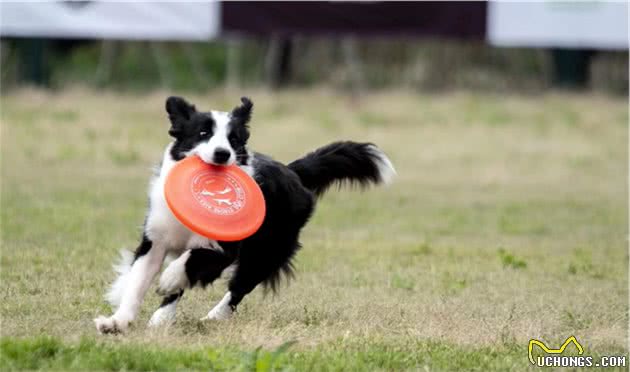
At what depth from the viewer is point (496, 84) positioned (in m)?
27.3

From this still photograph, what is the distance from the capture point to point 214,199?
7.63 m

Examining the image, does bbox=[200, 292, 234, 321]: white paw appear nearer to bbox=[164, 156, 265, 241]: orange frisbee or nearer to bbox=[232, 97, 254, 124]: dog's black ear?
bbox=[164, 156, 265, 241]: orange frisbee

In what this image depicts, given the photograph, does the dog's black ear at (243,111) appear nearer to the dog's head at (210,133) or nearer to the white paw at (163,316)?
the dog's head at (210,133)

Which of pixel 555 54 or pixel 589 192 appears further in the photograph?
pixel 555 54

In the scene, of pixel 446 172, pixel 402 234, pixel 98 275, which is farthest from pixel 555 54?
pixel 98 275

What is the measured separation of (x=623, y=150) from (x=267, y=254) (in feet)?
48.3

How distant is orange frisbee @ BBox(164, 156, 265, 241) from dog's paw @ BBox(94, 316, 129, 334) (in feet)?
2.39

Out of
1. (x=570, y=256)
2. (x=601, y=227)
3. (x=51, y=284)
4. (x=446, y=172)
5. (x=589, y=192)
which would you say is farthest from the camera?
(x=446, y=172)

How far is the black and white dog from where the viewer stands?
7.40 meters

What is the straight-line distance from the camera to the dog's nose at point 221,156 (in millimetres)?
7430

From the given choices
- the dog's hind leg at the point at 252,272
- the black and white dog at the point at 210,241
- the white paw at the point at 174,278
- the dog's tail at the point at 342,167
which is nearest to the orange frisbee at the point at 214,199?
the black and white dog at the point at 210,241

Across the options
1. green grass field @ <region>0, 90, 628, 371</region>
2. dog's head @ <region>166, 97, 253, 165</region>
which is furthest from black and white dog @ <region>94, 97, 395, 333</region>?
green grass field @ <region>0, 90, 628, 371</region>

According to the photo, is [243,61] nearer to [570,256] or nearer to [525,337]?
[570,256]

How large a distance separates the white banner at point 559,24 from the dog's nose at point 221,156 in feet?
53.7
